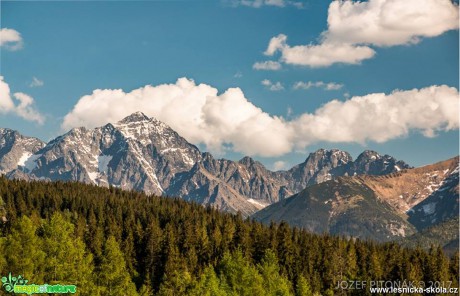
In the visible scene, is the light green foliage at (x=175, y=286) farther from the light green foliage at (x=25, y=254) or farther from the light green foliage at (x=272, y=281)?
the light green foliage at (x=25, y=254)

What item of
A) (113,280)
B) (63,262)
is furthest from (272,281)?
(63,262)

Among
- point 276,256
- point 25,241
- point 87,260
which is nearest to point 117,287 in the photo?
A: point 87,260

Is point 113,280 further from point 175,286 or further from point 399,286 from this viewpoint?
point 399,286

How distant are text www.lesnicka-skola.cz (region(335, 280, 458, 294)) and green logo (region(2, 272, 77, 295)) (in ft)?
325

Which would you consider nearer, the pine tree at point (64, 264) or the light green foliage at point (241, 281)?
the pine tree at point (64, 264)

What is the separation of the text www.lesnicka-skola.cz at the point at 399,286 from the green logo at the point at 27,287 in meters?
99.0

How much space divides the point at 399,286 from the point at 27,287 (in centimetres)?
11803

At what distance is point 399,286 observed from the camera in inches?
7352

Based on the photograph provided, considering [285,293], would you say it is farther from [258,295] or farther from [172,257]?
[172,257]

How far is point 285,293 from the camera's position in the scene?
151500 mm

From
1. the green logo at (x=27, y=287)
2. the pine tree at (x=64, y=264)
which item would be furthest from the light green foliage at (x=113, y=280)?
the green logo at (x=27, y=287)

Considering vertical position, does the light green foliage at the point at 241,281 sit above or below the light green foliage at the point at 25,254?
below

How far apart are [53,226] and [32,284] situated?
3372 centimetres

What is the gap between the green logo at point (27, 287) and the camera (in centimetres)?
10838
